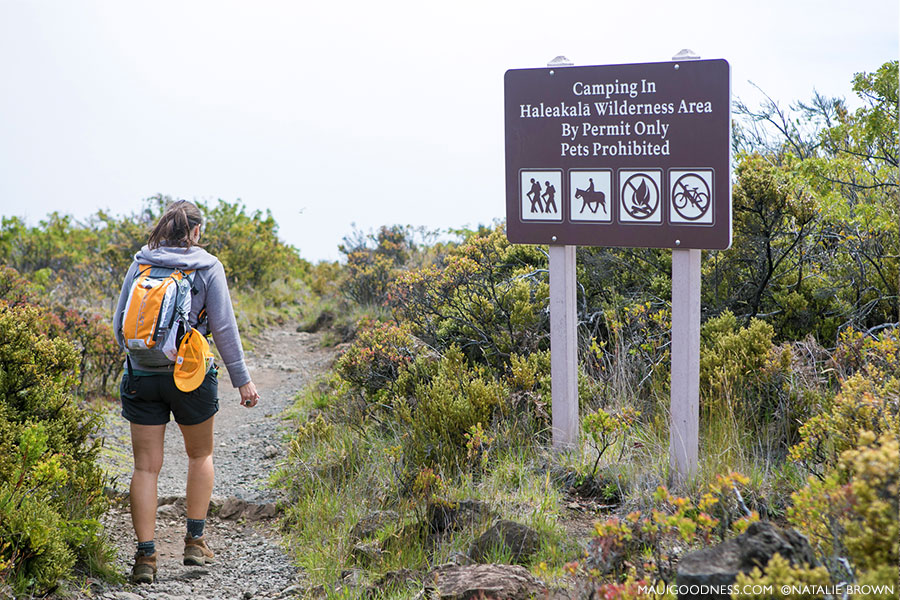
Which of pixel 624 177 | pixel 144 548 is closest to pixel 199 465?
pixel 144 548

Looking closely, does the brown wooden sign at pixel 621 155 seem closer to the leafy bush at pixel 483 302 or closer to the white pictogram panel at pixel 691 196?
the white pictogram panel at pixel 691 196

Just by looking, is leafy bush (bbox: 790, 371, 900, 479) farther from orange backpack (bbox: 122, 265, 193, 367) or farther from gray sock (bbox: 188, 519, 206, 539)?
gray sock (bbox: 188, 519, 206, 539)

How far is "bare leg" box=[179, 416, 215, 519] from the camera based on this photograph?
4.44 meters

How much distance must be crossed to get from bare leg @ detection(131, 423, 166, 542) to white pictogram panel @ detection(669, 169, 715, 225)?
322 centimetres

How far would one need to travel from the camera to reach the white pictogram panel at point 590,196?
15.3 feet

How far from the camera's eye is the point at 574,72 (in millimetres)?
4742

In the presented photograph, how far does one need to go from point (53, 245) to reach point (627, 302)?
12152 mm

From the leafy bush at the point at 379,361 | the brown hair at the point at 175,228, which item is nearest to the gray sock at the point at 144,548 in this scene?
the brown hair at the point at 175,228

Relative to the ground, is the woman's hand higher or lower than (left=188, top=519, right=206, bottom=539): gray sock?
higher

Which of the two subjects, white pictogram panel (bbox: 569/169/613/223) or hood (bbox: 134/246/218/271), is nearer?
hood (bbox: 134/246/218/271)

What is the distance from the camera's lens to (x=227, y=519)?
5.60 m

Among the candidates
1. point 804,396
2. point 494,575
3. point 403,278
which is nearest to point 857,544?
point 494,575

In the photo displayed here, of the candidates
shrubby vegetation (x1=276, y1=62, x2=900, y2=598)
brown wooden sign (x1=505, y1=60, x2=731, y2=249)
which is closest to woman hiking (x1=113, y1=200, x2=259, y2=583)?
shrubby vegetation (x1=276, y1=62, x2=900, y2=598)

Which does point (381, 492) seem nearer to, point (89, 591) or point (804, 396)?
point (89, 591)
